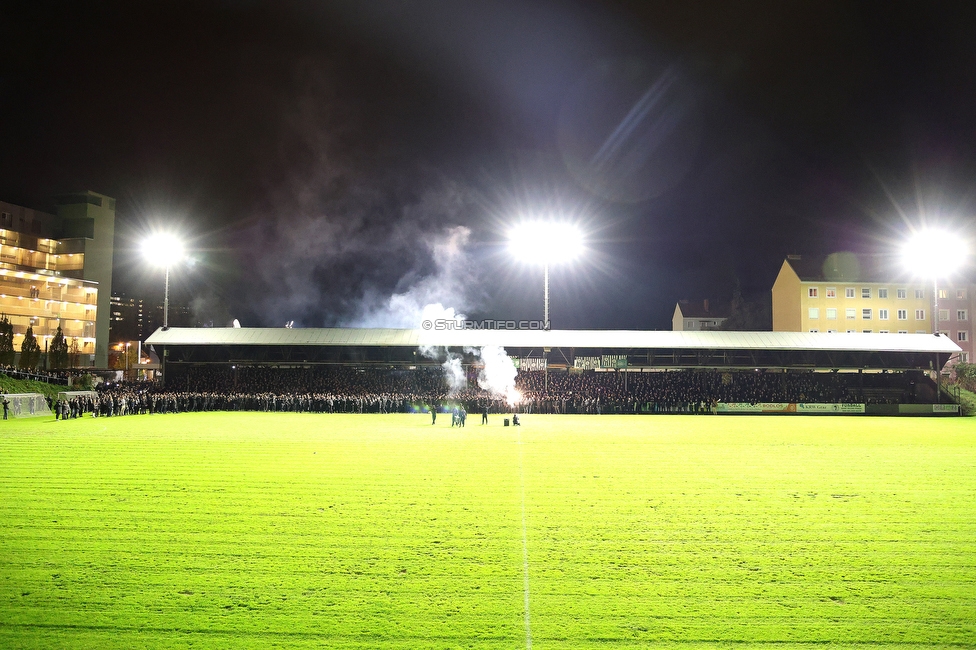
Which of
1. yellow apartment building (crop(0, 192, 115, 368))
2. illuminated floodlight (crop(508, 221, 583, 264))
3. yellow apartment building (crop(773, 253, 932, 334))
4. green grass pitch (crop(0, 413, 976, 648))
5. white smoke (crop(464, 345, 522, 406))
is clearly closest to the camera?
green grass pitch (crop(0, 413, 976, 648))

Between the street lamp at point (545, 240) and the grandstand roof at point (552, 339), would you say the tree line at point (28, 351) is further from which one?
the street lamp at point (545, 240)

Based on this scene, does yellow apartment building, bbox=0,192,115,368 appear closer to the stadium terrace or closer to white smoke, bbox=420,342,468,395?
the stadium terrace

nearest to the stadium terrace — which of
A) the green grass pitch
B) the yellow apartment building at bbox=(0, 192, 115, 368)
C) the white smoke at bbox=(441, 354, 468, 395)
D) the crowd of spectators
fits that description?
the white smoke at bbox=(441, 354, 468, 395)

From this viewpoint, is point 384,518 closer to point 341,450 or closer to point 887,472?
point 341,450

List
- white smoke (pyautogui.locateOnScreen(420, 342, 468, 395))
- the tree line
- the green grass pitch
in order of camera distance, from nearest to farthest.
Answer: the green grass pitch < white smoke (pyautogui.locateOnScreen(420, 342, 468, 395)) < the tree line

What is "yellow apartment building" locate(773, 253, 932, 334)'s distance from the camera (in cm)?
6781

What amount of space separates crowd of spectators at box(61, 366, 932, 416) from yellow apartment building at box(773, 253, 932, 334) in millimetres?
20631

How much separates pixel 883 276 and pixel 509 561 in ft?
248

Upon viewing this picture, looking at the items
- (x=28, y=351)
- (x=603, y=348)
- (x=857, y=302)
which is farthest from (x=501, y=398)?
(x=857, y=302)

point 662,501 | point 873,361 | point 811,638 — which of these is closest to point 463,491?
point 662,501

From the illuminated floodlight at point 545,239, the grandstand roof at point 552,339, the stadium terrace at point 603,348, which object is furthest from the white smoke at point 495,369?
the illuminated floodlight at point 545,239

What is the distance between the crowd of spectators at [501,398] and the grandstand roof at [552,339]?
8.57 feet

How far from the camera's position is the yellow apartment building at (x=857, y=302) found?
6781cm

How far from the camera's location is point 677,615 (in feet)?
20.8
